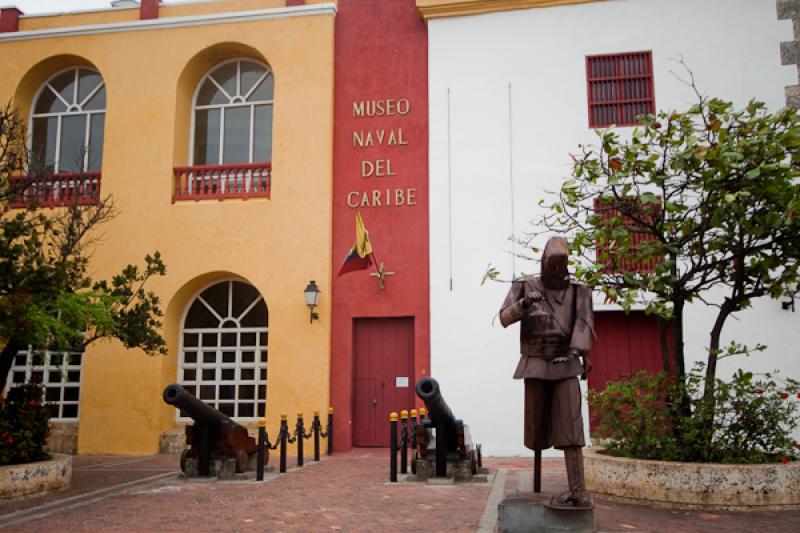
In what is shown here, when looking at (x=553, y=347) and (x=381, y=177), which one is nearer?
(x=553, y=347)

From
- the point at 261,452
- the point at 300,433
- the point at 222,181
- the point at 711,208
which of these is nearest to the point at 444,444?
the point at 261,452

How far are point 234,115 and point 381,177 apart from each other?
355 cm

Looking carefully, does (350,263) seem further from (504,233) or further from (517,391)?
(517,391)

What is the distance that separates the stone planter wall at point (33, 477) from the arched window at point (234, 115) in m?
7.09

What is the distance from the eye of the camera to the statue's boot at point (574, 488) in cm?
554

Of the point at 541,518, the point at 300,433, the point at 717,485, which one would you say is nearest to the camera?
the point at 541,518

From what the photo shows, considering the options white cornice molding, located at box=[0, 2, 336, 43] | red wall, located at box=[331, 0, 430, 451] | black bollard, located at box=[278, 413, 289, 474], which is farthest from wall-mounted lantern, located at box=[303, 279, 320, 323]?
white cornice molding, located at box=[0, 2, 336, 43]

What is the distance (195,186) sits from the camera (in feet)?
44.9

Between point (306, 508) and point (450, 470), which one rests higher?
point (450, 470)

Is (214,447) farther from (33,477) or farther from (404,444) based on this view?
(404,444)

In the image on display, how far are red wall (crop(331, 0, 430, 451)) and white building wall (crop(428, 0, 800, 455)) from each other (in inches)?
12.1

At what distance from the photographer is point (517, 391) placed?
471 inches

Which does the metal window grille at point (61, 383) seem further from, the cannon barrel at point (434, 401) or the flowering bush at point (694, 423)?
the flowering bush at point (694, 423)

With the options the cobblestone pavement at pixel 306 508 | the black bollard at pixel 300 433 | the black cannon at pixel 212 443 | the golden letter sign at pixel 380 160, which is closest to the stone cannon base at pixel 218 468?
the black cannon at pixel 212 443
